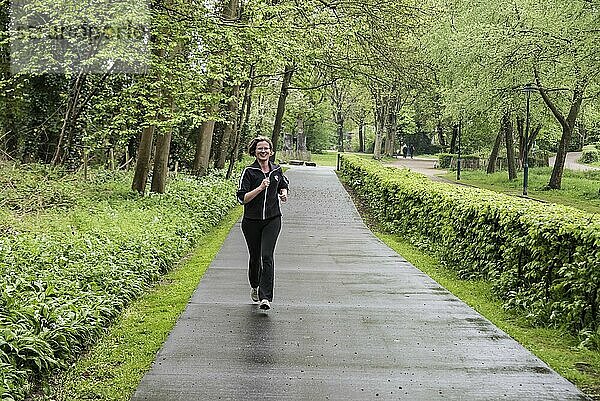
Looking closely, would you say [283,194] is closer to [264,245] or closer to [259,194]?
[259,194]

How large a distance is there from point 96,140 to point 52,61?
5.76 meters

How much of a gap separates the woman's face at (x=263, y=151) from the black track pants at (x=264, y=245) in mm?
645

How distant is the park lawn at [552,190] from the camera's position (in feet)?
95.9

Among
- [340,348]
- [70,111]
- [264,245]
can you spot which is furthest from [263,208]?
[70,111]

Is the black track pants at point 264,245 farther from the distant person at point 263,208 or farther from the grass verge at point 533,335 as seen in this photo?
the grass verge at point 533,335

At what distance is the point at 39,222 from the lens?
12.2 metres

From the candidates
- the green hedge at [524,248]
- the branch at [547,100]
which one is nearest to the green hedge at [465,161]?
the branch at [547,100]

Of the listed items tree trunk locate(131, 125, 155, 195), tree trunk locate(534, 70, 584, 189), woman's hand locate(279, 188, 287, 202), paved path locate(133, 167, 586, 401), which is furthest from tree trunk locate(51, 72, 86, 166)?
tree trunk locate(534, 70, 584, 189)

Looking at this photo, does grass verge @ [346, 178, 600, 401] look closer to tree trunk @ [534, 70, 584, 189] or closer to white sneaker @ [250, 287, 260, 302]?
white sneaker @ [250, 287, 260, 302]

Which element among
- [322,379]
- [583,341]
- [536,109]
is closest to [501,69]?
[536,109]

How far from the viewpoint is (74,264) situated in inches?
339

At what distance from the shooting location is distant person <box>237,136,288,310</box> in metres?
7.86

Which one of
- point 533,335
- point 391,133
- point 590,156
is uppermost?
point 391,133

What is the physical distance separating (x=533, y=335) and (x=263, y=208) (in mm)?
3007
